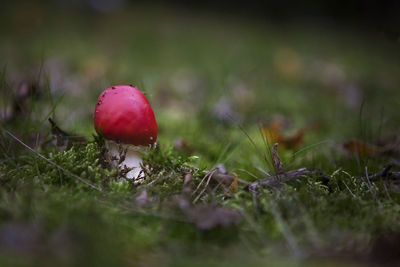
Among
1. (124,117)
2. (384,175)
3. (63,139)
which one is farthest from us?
(63,139)

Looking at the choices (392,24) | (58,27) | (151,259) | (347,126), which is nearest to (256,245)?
(151,259)

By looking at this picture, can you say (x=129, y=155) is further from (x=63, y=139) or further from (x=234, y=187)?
(x=234, y=187)

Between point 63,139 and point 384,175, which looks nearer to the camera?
point 384,175

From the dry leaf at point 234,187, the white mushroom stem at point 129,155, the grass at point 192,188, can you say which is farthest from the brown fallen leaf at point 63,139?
the dry leaf at point 234,187

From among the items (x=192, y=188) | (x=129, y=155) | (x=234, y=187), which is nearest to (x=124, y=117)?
(x=129, y=155)

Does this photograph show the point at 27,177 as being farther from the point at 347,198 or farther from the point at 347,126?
Result: the point at 347,126

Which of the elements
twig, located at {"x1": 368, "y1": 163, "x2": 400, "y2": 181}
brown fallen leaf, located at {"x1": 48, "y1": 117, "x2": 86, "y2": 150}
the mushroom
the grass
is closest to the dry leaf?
the grass

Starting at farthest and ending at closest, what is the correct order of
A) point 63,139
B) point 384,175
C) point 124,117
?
point 63,139 < point 384,175 < point 124,117
